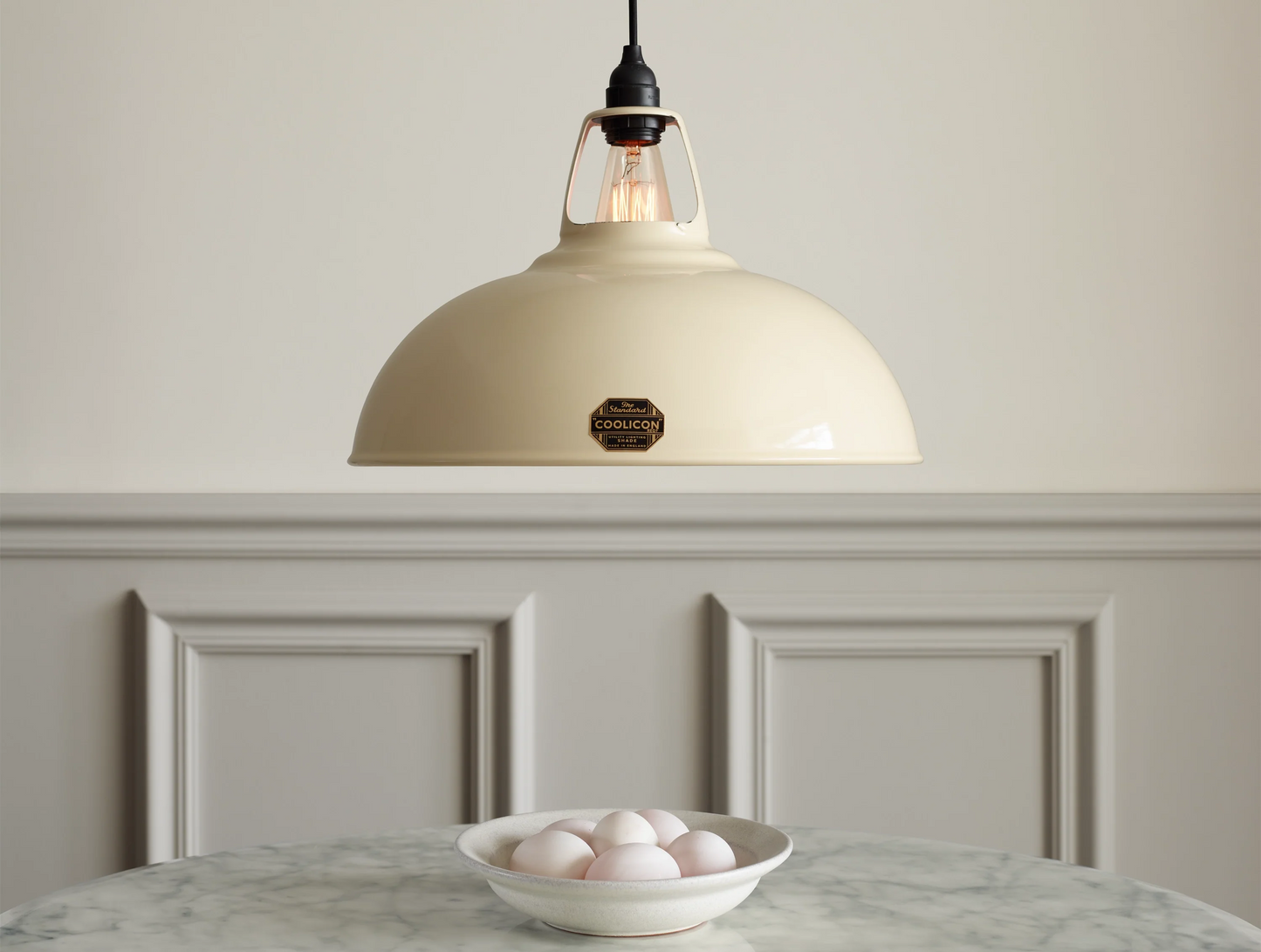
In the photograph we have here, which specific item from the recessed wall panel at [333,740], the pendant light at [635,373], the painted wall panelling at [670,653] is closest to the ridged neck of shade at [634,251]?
the pendant light at [635,373]

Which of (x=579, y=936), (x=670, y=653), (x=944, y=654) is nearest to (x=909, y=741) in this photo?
(x=944, y=654)

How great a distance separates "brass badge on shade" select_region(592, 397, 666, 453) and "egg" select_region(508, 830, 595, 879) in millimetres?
355

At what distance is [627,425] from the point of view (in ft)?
1.97

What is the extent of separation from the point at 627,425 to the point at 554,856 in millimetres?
363

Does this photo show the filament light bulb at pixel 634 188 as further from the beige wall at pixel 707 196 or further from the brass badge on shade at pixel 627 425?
the beige wall at pixel 707 196

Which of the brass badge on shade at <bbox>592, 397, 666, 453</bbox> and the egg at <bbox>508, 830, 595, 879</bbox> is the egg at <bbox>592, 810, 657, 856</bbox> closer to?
the egg at <bbox>508, 830, 595, 879</bbox>

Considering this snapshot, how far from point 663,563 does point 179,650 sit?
2.01 feet

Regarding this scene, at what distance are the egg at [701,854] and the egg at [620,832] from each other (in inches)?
0.8

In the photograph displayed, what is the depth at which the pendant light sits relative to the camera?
0.60m

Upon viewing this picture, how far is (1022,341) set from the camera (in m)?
1.59

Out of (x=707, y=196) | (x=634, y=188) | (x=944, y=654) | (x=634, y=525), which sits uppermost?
(x=707, y=196)

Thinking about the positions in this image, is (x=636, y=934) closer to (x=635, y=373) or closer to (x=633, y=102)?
(x=635, y=373)

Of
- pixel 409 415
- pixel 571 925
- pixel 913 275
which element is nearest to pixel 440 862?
pixel 571 925

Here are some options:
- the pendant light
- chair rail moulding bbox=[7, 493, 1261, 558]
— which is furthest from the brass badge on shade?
chair rail moulding bbox=[7, 493, 1261, 558]
